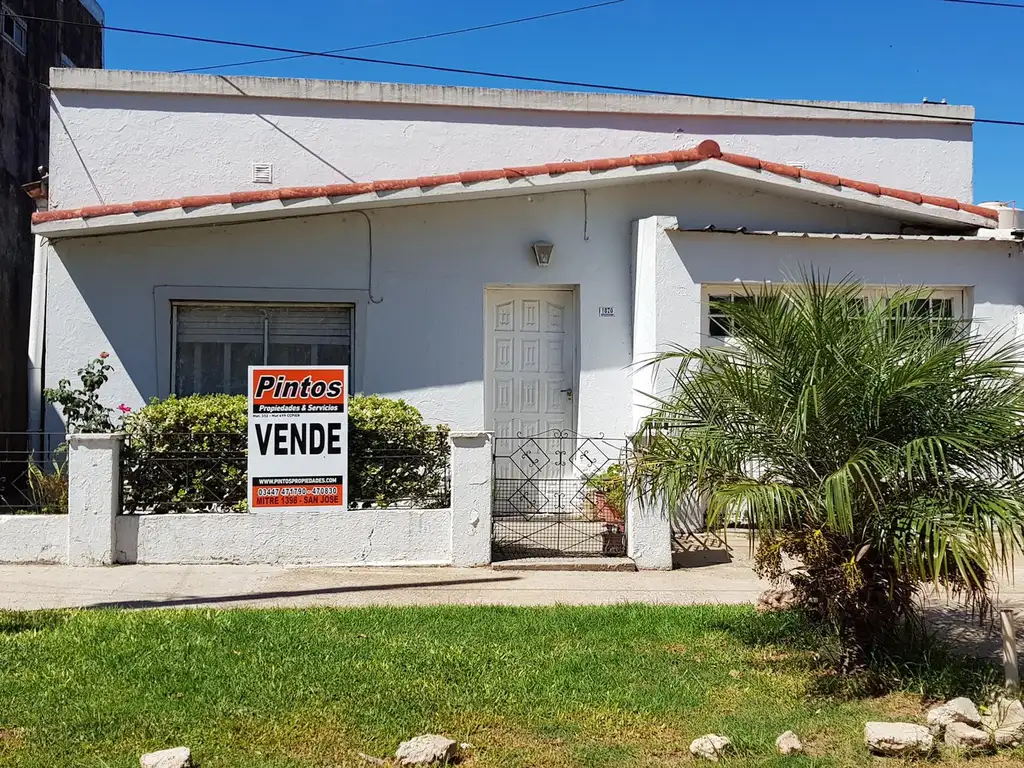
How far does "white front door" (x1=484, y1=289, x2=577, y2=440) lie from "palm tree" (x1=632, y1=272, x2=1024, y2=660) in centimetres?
544

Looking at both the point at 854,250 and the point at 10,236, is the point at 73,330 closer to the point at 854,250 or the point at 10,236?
the point at 10,236

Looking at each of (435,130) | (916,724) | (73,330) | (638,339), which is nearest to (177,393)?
(73,330)

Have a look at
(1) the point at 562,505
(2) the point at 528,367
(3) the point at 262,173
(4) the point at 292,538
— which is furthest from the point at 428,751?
(3) the point at 262,173

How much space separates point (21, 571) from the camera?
8.30 metres

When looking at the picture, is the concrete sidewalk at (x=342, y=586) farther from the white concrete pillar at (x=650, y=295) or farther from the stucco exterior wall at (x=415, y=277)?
the stucco exterior wall at (x=415, y=277)

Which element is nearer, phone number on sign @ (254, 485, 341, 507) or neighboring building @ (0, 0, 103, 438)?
phone number on sign @ (254, 485, 341, 507)

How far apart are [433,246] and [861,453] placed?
6716 millimetres

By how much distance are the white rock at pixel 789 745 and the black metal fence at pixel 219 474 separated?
15.3 feet

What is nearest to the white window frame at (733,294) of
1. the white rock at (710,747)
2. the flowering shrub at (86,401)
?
the flowering shrub at (86,401)

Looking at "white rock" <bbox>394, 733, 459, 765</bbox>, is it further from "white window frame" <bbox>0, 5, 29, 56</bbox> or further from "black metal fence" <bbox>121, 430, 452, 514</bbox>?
"white window frame" <bbox>0, 5, 29, 56</bbox>

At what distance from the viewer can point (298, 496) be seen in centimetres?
880

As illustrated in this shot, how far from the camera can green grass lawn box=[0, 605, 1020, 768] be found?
184 inches

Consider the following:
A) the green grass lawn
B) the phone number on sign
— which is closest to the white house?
the phone number on sign

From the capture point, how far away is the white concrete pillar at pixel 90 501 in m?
8.49
